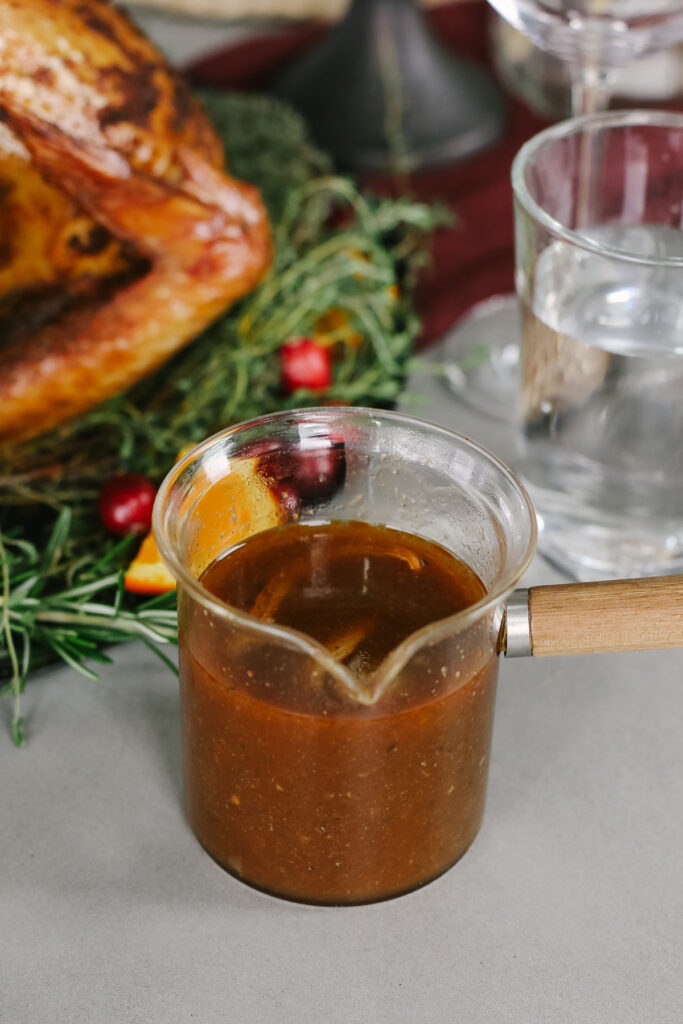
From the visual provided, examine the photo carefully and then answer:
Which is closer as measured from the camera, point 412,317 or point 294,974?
point 294,974

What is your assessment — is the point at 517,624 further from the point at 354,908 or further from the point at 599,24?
the point at 599,24

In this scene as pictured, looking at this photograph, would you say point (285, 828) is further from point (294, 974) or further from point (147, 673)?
point (147, 673)

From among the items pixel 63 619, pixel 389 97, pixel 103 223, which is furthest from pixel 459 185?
pixel 63 619

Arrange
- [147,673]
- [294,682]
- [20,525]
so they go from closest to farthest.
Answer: [294,682], [147,673], [20,525]

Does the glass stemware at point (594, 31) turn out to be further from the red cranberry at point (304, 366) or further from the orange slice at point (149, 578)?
the orange slice at point (149, 578)

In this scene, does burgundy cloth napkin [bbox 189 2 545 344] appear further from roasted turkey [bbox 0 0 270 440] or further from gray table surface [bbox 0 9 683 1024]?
gray table surface [bbox 0 9 683 1024]

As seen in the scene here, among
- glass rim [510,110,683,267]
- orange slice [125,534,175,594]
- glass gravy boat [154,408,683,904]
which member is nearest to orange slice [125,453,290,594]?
glass gravy boat [154,408,683,904]

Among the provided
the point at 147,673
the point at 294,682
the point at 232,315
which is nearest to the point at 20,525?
the point at 147,673
